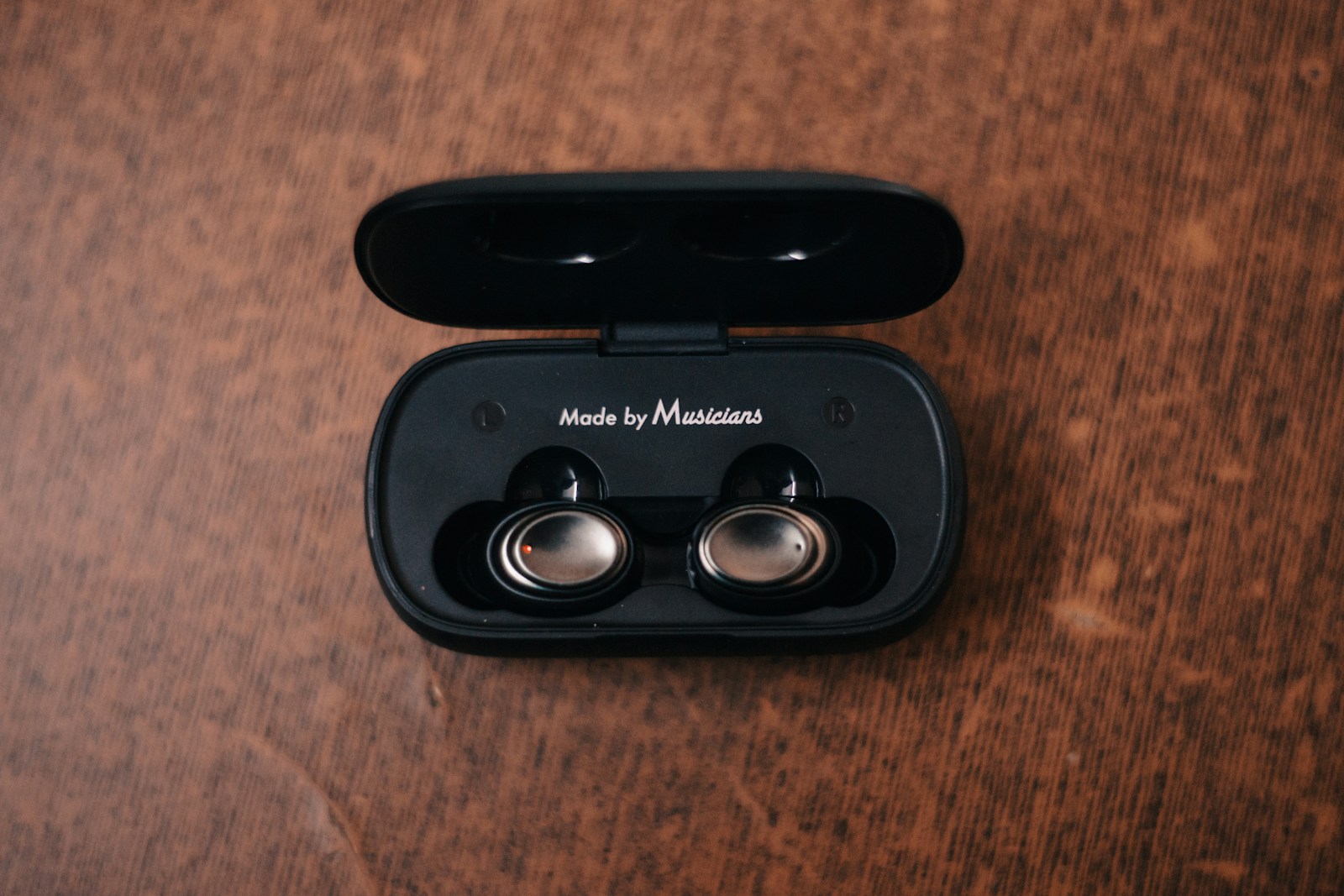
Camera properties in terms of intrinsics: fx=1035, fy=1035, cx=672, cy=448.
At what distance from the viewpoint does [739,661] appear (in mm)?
607

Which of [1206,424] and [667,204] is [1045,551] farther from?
[667,204]

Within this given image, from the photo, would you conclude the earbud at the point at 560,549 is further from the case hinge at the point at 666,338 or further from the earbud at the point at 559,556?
the case hinge at the point at 666,338

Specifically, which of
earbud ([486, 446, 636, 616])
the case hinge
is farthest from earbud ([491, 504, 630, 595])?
the case hinge

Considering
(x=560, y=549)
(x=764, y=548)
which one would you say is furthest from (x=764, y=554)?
(x=560, y=549)

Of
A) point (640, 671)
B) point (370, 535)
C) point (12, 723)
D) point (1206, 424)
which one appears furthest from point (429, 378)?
point (1206, 424)

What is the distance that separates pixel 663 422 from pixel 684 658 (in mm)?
138

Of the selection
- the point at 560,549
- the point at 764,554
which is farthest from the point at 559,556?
the point at 764,554

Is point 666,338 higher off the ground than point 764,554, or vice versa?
point 666,338

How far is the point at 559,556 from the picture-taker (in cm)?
56

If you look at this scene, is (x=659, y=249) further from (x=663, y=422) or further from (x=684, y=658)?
(x=684, y=658)

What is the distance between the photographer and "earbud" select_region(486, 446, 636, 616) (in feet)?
1.82

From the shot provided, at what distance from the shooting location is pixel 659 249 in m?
0.57

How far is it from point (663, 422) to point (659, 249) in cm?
10

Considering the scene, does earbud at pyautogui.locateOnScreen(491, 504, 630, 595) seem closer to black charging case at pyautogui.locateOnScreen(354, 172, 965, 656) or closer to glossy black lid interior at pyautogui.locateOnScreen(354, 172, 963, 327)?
black charging case at pyautogui.locateOnScreen(354, 172, 965, 656)
